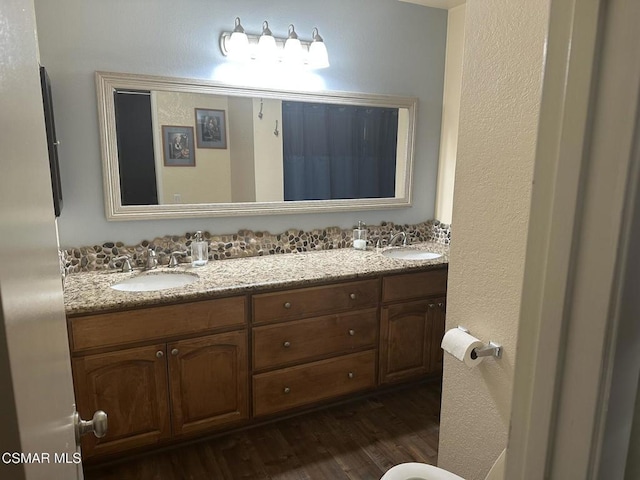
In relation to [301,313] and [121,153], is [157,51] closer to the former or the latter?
[121,153]

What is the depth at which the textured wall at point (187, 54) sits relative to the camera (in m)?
2.17

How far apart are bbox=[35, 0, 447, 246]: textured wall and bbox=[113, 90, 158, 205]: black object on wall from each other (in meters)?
0.12

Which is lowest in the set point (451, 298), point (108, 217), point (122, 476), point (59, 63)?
point (122, 476)

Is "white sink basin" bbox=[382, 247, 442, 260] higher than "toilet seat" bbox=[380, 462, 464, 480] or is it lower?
higher

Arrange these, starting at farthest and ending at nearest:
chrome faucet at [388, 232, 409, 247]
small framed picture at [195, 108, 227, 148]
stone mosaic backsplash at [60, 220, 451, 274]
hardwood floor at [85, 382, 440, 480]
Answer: chrome faucet at [388, 232, 409, 247], small framed picture at [195, 108, 227, 148], stone mosaic backsplash at [60, 220, 451, 274], hardwood floor at [85, 382, 440, 480]

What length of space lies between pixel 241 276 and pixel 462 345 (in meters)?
1.27

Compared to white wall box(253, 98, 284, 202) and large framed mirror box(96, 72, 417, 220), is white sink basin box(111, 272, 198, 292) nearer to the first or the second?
large framed mirror box(96, 72, 417, 220)

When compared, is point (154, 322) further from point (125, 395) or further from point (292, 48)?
point (292, 48)

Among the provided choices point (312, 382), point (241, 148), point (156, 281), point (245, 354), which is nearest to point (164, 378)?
point (245, 354)

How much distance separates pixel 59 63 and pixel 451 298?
2.14 m

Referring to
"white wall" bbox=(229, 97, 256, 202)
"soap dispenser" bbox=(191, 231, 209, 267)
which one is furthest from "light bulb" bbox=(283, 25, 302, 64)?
"soap dispenser" bbox=(191, 231, 209, 267)

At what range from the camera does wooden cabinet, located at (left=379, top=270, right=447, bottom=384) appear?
2.59 m

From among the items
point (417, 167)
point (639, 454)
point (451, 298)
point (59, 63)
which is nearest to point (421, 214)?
point (417, 167)

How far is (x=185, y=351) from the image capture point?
6.83ft
